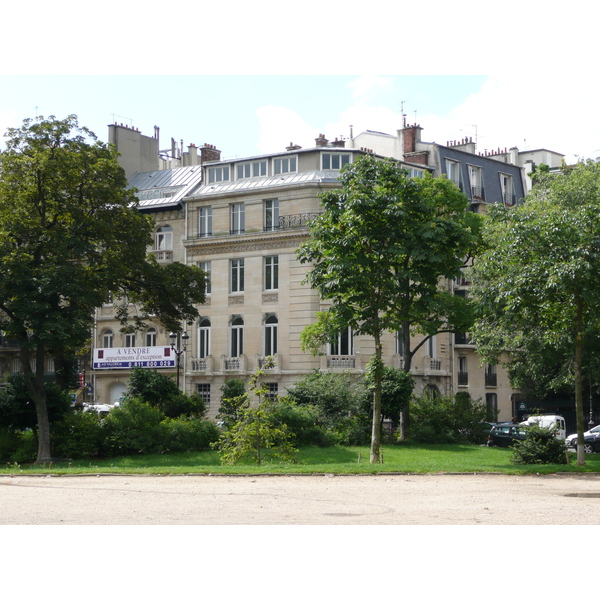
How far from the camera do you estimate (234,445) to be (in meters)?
27.5

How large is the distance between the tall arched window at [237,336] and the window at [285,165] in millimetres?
9476

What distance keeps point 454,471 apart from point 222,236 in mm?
36382

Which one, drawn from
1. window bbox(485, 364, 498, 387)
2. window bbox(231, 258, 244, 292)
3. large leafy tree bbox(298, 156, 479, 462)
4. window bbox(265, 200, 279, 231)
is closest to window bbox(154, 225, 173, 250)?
window bbox(231, 258, 244, 292)

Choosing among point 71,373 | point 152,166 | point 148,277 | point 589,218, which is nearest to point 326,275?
point 589,218

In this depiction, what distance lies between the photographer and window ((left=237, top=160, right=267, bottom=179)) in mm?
57938

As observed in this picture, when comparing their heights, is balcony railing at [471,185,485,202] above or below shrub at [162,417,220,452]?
above

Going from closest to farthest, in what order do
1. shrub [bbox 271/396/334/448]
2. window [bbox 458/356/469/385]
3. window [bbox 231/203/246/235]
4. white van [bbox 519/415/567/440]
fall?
white van [bbox 519/415/567/440], shrub [bbox 271/396/334/448], window [bbox 231/203/246/235], window [bbox 458/356/469/385]

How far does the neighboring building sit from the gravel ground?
3076 cm

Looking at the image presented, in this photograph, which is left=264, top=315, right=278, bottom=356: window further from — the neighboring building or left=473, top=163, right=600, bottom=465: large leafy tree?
left=473, top=163, right=600, bottom=465: large leafy tree

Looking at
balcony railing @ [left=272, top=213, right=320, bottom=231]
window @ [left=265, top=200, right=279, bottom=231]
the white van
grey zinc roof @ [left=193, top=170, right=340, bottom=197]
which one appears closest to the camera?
the white van

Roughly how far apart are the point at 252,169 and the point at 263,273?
7045 mm

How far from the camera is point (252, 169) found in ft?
192

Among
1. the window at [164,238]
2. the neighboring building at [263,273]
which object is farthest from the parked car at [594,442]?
the window at [164,238]

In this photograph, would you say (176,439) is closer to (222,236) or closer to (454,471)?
(454,471)
